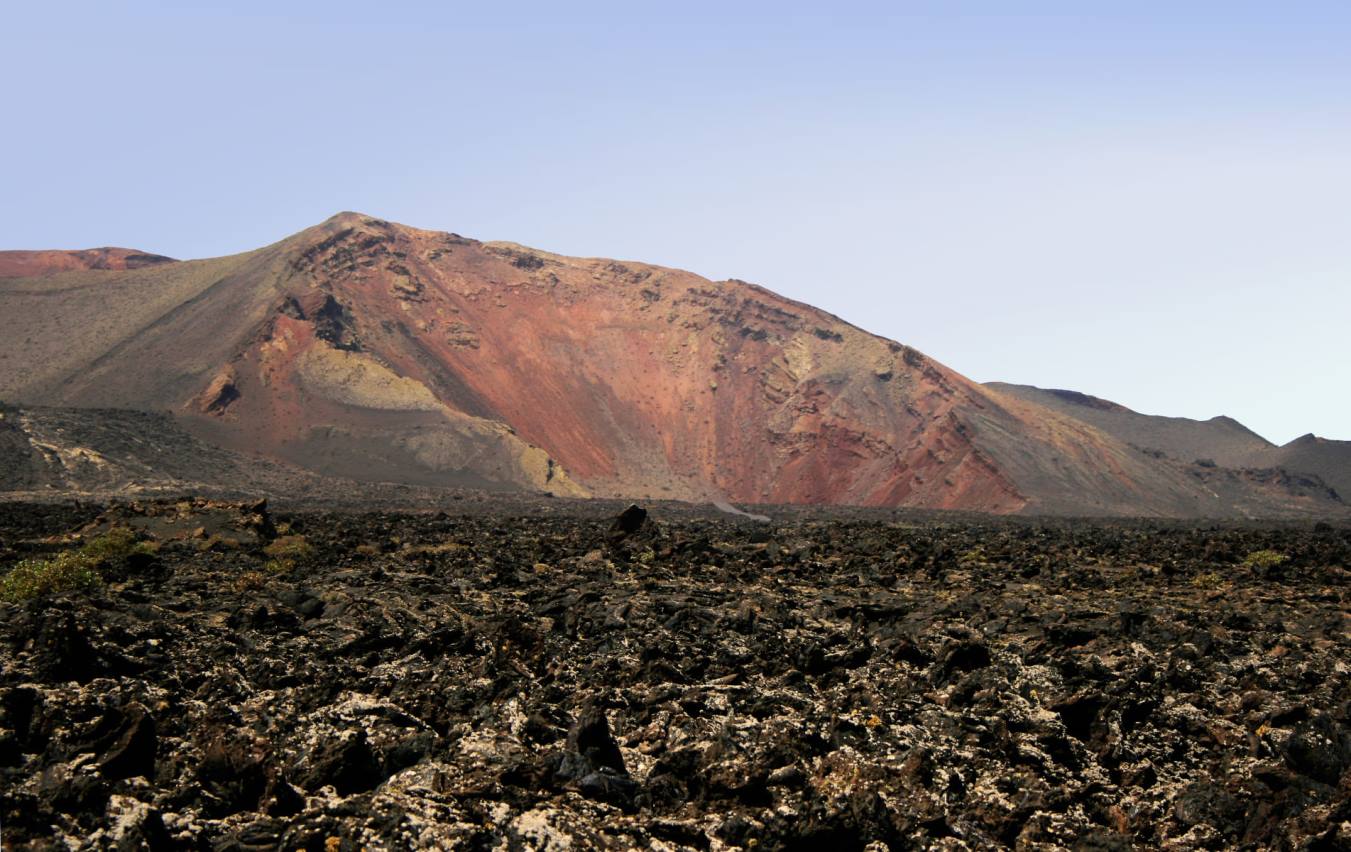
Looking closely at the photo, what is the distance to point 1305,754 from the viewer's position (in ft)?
35.3

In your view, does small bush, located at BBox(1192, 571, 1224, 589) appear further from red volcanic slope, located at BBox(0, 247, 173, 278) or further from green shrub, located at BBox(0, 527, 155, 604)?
red volcanic slope, located at BBox(0, 247, 173, 278)

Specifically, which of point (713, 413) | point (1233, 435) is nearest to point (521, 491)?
point (713, 413)

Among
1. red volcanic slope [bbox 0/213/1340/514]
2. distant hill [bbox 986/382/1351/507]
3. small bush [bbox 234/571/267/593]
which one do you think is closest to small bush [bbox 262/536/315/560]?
small bush [bbox 234/571/267/593]

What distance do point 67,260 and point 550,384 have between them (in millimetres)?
101180

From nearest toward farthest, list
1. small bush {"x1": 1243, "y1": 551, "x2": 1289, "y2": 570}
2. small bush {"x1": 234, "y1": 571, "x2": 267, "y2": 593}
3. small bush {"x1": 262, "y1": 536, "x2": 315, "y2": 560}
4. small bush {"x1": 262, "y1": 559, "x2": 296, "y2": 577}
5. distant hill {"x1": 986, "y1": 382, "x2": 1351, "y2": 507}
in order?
small bush {"x1": 234, "y1": 571, "x2": 267, "y2": 593} → small bush {"x1": 262, "y1": 559, "x2": 296, "y2": 577} → small bush {"x1": 262, "y1": 536, "x2": 315, "y2": 560} → small bush {"x1": 1243, "y1": 551, "x2": 1289, "y2": 570} → distant hill {"x1": 986, "y1": 382, "x2": 1351, "y2": 507}

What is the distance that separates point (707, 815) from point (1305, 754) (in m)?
5.88

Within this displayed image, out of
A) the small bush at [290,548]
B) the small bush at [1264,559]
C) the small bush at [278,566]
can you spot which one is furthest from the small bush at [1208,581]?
the small bush at [290,548]

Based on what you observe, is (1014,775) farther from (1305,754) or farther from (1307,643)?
(1307,643)

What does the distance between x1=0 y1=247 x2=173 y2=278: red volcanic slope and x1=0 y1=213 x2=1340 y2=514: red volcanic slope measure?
173 feet

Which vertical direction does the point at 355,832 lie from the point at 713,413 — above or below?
below

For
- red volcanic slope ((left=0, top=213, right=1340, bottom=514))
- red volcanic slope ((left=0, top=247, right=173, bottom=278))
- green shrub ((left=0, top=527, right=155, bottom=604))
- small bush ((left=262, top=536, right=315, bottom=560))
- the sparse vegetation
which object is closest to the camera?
green shrub ((left=0, top=527, right=155, bottom=604))

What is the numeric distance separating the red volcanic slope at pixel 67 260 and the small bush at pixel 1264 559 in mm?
165301

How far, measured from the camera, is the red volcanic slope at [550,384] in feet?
287

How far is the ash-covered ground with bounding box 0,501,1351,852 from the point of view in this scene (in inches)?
376
